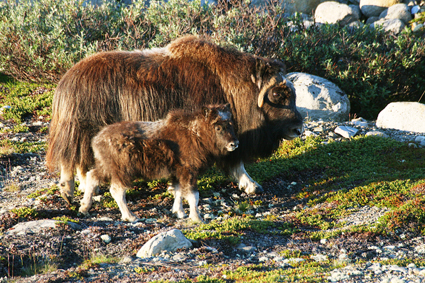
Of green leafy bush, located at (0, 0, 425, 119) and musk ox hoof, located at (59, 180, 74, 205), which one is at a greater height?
green leafy bush, located at (0, 0, 425, 119)

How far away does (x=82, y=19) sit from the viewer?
11094mm

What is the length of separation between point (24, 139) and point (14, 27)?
13.7 feet

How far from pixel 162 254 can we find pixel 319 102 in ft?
20.8

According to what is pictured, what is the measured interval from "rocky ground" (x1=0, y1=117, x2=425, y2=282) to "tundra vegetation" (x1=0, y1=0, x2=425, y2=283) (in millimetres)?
91

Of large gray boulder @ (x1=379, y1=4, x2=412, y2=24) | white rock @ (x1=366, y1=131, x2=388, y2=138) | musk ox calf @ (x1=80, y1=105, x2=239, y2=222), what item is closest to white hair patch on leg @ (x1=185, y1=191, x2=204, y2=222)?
musk ox calf @ (x1=80, y1=105, x2=239, y2=222)

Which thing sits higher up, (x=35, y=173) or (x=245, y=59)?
(x=245, y=59)

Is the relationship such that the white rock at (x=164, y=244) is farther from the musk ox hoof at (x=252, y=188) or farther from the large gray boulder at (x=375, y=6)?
the large gray boulder at (x=375, y=6)

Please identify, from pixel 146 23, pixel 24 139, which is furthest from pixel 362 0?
pixel 24 139

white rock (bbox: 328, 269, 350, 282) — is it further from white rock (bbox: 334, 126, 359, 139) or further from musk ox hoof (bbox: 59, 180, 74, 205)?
white rock (bbox: 334, 126, 359, 139)

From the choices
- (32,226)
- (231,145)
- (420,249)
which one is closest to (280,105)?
(231,145)

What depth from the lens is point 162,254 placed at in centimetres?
389

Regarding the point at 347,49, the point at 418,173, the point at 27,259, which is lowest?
the point at 418,173

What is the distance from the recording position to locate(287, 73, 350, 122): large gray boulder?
9.28 m

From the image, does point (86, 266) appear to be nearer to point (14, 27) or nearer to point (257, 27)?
point (257, 27)
